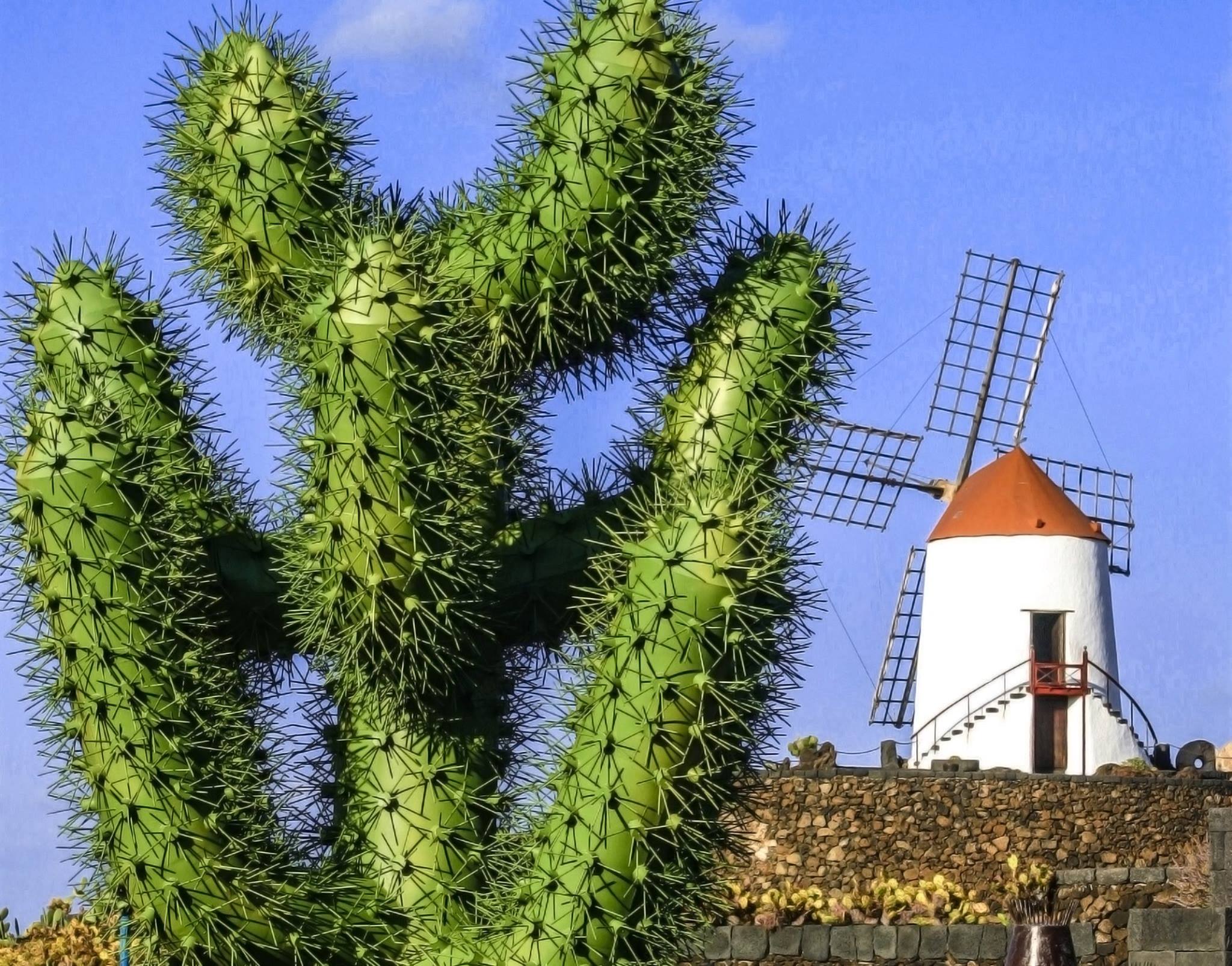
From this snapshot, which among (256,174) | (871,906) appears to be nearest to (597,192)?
(256,174)

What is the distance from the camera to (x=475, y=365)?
622 centimetres

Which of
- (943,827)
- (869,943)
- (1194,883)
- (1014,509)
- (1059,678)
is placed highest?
(1014,509)

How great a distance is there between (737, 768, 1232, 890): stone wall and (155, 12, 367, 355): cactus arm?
13730mm

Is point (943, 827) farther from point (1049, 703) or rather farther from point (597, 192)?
point (597, 192)

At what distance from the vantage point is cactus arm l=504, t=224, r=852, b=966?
5.47 meters

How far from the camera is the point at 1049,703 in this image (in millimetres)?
25016

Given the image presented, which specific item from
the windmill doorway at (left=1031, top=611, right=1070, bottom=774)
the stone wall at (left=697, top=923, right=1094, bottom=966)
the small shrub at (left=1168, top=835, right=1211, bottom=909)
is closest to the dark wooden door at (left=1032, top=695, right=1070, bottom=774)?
the windmill doorway at (left=1031, top=611, right=1070, bottom=774)

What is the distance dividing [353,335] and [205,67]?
5.64 ft

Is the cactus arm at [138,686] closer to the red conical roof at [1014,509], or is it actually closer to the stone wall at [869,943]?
the stone wall at [869,943]

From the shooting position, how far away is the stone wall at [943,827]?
2066 centimetres

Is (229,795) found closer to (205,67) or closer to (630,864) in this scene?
(630,864)

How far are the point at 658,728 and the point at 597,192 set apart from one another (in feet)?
5.61

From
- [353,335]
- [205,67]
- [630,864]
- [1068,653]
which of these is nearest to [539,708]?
[630,864]

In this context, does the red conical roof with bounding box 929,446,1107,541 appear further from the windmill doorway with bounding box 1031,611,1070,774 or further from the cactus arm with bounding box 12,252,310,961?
the cactus arm with bounding box 12,252,310,961
